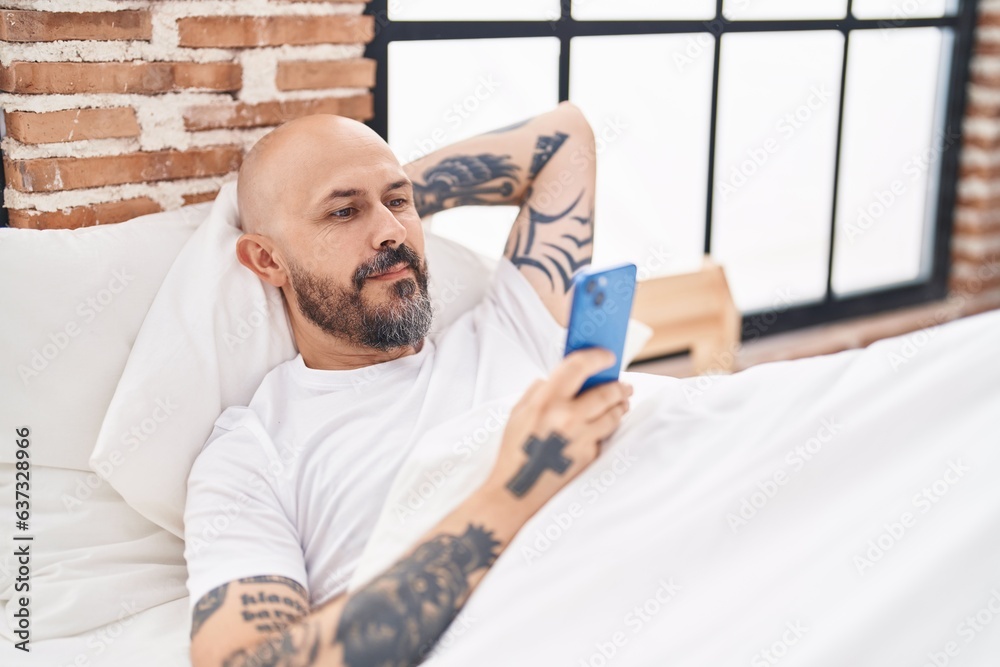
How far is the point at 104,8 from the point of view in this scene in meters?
1.47

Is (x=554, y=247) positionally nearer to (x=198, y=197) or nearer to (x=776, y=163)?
(x=198, y=197)

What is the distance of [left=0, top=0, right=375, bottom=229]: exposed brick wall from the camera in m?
1.44

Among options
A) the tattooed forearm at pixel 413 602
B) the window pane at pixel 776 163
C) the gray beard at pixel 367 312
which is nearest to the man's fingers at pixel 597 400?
the tattooed forearm at pixel 413 602

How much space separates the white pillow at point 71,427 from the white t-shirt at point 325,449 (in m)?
0.16

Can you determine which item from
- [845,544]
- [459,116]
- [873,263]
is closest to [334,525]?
[845,544]

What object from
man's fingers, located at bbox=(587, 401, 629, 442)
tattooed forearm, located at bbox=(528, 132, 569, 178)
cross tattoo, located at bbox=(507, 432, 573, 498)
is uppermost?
tattooed forearm, located at bbox=(528, 132, 569, 178)

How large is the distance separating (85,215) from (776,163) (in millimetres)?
2039

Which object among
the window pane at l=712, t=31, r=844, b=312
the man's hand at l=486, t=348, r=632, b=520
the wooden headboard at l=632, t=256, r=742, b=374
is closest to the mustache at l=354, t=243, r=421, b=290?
the man's hand at l=486, t=348, r=632, b=520

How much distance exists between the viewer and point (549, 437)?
1.09 meters

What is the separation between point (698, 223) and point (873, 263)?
824 millimetres

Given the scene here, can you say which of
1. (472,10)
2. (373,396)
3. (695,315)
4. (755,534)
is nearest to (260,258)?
(373,396)

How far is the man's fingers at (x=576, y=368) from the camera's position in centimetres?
106

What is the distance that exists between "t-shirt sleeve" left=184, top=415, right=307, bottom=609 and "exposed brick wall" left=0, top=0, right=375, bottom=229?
1.72 feet

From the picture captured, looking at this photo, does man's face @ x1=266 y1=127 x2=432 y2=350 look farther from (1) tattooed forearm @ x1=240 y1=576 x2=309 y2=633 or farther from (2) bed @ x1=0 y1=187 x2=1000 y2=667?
(1) tattooed forearm @ x1=240 y1=576 x2=309 y2=633
